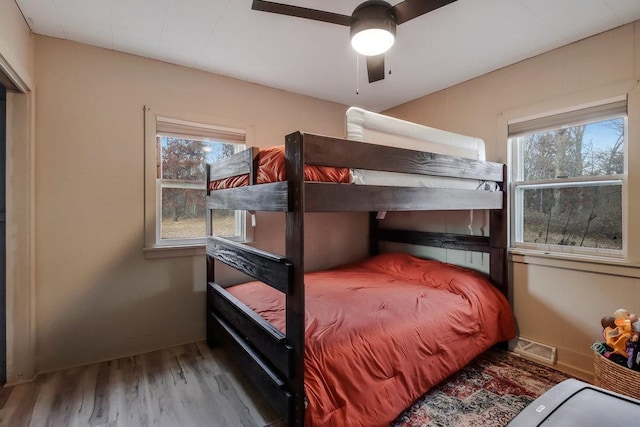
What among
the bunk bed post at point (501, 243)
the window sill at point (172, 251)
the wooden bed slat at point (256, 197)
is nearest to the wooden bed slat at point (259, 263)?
the wooden bed slat at point (256, 197)

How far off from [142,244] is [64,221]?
53 cm

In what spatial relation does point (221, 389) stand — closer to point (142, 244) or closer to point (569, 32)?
point (142, 244)

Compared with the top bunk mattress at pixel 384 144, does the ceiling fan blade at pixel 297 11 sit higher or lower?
higher

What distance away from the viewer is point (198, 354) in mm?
2465

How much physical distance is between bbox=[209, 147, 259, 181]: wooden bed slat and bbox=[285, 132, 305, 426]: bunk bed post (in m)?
0.34

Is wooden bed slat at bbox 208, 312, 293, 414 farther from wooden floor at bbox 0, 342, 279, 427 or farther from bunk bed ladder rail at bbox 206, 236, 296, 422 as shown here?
wooden floor at bbox 0, 342, 279, 427

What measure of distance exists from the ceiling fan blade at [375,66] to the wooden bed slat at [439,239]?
1.69m

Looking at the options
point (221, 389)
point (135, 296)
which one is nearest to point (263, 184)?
point (221, 389)

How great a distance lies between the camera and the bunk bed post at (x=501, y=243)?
2.56 metres

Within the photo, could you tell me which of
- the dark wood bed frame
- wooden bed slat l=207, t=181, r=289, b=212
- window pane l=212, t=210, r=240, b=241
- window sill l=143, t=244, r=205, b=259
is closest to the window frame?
window sill l=143, t=244, r=205, b=259

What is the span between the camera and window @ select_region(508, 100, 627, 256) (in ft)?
6.94

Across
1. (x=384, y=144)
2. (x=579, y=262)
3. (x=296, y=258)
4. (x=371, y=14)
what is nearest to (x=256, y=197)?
(x=296, y=258)

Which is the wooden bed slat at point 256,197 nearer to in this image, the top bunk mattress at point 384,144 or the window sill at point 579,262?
the top bunk mattress at point 384,144

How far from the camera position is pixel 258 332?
173cm
